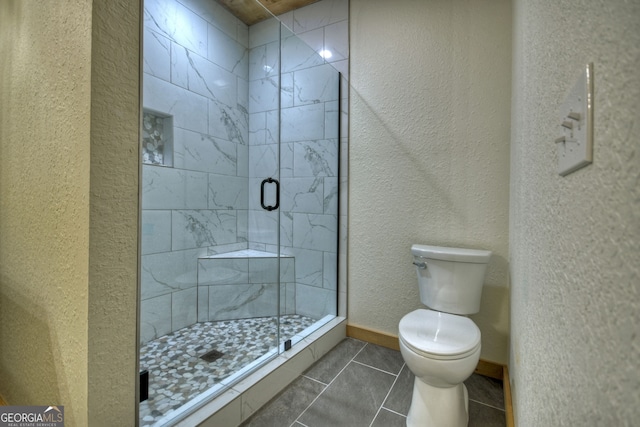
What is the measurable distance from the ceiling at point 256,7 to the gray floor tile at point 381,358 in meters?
2.78

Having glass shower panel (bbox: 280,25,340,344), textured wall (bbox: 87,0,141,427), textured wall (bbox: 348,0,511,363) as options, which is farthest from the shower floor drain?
textured wall (bbox: 348,0,511,363)

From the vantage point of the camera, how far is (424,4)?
1962 millimetres

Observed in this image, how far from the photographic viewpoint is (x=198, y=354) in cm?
192

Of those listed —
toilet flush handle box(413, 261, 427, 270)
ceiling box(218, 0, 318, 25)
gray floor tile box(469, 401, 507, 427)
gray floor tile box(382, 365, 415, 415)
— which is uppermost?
ceiling box(218, 0, 318, 25)

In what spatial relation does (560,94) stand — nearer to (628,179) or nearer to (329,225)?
(628,179)

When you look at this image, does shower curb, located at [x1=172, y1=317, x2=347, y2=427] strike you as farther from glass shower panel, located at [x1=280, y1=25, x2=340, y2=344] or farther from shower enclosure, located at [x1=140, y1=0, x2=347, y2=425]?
glass shower panel, located at [x1=280, y1=25, x2=340, y2=344]

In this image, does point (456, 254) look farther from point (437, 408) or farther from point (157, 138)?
point (157, 138)

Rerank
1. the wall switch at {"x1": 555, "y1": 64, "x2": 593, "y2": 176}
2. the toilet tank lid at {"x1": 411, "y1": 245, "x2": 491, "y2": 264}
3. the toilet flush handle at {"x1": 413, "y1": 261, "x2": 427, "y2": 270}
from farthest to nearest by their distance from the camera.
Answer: the toilet flush handle at {"x1": 413, "y1": 261, "x2": 427, "y2": 270} → the toilet tank lid at {"x1": 411, "y1": 245, "x2": 491, "y2": 264} → the wall switch at {"x1": 555, "y1": 64, "x2": 593, "y2": 176}

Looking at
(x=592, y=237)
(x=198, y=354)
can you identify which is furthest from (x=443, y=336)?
(x=198, y=354)

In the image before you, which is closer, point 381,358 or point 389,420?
point 389,420

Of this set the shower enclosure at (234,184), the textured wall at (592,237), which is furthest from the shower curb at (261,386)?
the textured wall at (592,237)

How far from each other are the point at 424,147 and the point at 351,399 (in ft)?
5.26

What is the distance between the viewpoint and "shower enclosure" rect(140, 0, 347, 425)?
204 cm

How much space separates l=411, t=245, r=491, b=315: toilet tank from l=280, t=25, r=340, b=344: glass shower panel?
0.84m
